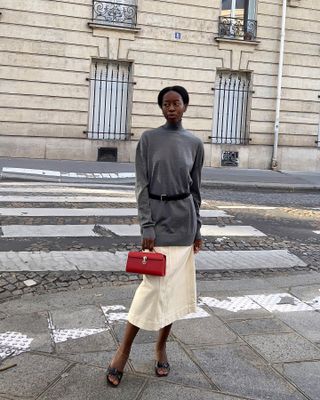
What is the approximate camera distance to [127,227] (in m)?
8.02

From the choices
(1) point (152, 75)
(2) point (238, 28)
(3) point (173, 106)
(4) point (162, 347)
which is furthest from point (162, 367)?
(2) point (238, 28)

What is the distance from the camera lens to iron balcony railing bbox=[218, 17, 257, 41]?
1903cm

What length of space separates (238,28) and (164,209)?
17.1 metres

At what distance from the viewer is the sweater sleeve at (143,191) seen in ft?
11.1

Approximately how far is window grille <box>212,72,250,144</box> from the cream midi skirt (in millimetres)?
16297

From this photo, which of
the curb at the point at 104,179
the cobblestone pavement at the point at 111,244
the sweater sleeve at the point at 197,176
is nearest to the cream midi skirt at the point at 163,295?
the sweater sleeve at the point at 197,176

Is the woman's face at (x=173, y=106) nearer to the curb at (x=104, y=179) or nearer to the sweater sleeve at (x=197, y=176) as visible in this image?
the sweater sleeve at (x=197, y=176)

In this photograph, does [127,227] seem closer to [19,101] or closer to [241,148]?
[19,101]

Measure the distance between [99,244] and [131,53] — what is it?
11980 mm

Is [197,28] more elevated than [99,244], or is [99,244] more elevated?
[197,28]

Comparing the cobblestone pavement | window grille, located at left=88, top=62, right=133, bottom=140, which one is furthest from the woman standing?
window grille, located at left=88, top=62, right=133, bottom=140

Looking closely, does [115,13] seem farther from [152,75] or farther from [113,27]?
[152,75]

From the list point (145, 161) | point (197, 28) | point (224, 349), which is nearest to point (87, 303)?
point (224, 349)

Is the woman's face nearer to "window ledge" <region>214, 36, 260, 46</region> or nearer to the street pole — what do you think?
"window ledge" <region>214, 36, 260, 46</region>
